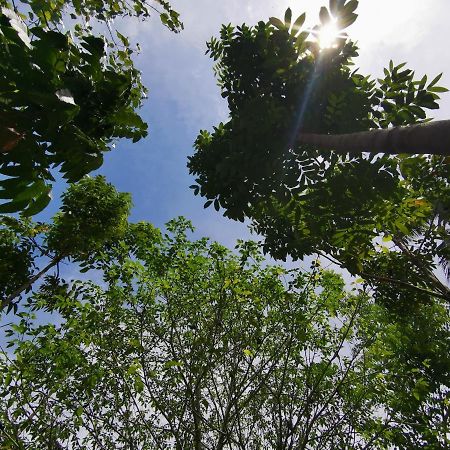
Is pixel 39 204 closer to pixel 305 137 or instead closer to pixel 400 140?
pixel 400 140

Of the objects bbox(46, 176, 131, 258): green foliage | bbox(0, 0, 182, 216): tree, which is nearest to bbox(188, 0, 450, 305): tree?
bbox(0, 0, 182, 216): tree

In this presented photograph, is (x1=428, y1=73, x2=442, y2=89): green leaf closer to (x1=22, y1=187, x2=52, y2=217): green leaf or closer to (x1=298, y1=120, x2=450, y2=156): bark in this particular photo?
(x1=298, y1=120, x2=450, y2=156): bark

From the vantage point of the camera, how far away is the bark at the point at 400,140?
2.56m

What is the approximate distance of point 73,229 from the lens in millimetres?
8953

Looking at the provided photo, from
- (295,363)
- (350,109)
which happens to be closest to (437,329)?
(295,363)

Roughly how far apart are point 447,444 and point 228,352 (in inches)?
247

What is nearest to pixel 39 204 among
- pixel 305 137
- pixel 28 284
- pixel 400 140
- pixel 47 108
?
pixel 47 108

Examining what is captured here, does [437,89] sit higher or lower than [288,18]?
lower

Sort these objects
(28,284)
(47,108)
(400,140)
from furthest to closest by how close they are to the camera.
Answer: (28,284), (400,140), (47,108)

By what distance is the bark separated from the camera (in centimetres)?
256

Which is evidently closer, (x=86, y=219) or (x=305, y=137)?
(x=305, y=137)

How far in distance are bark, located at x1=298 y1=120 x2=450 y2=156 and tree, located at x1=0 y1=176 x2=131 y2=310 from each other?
258 inches

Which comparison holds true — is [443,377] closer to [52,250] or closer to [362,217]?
[362,217]

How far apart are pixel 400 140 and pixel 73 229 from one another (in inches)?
316
